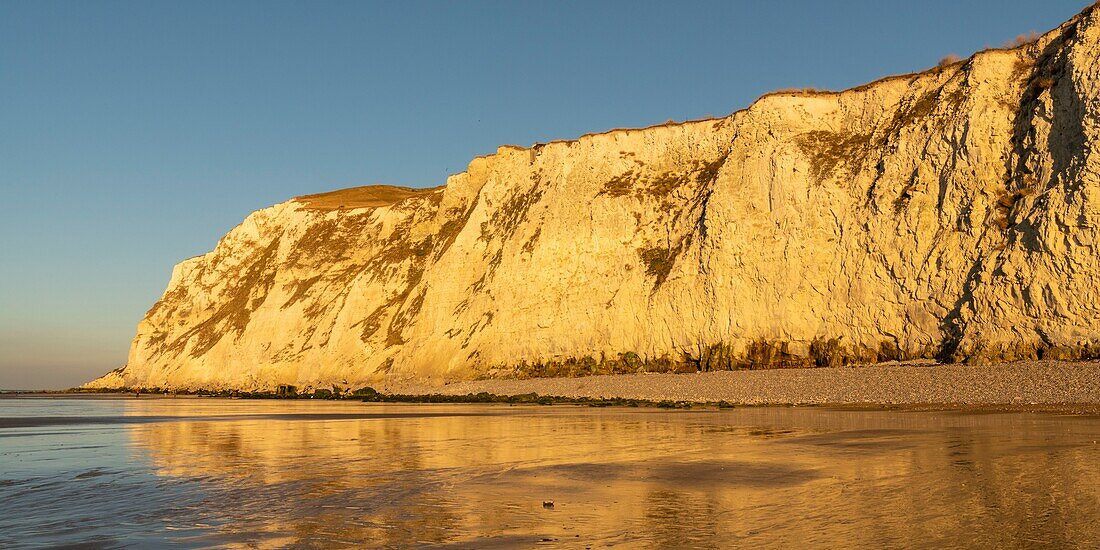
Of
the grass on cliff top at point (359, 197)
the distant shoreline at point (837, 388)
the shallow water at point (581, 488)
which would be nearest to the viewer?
the shallow water at point (581, 488)

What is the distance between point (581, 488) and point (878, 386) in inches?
929

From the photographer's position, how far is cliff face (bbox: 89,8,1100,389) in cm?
3394

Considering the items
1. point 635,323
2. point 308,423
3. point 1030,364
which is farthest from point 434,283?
point 1030,364

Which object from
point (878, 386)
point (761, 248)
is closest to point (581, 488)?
point (878, 386)

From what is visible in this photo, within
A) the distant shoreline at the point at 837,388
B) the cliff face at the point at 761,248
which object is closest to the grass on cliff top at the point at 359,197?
the cliff face at the point at 761,248

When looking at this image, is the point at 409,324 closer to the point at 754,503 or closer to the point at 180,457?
the point at 180,457

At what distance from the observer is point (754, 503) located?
388 inches

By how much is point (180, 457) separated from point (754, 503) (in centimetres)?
1206

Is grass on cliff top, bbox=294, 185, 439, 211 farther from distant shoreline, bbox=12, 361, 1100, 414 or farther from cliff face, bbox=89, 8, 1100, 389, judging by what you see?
distant shoreline, bbox=12, 361, 1100, 414

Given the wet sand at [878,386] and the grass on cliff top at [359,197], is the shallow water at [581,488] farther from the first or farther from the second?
the grass on cliff top at [359,197]

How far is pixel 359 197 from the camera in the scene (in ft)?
302

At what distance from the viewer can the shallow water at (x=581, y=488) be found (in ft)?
26.7

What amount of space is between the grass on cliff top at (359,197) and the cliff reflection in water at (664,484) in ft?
198

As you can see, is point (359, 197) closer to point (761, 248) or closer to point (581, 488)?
point (761, 248)
